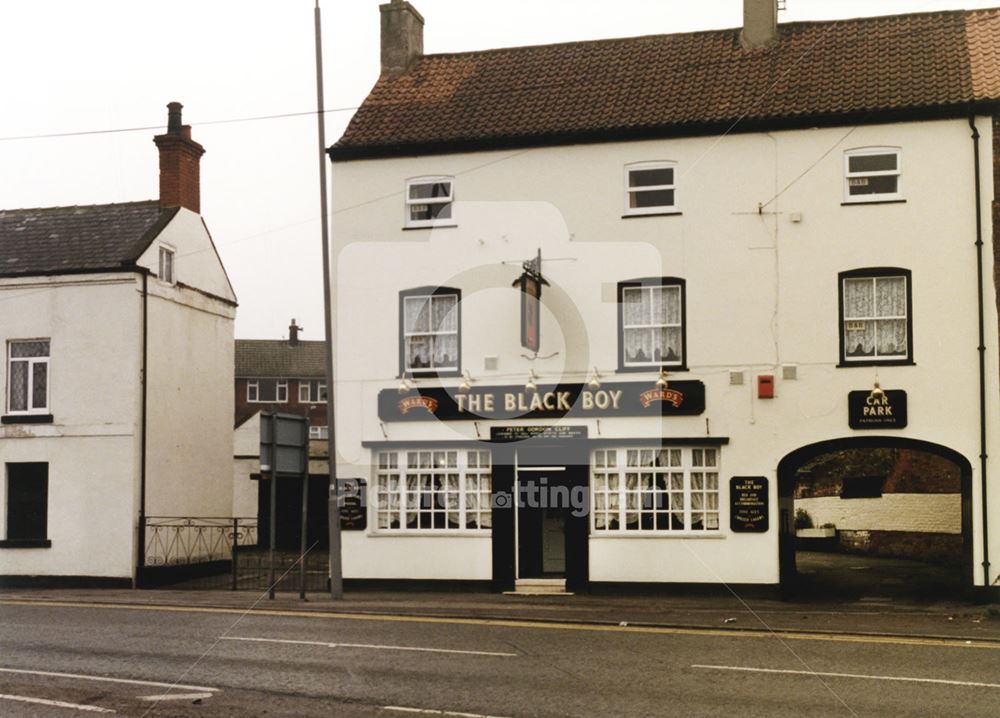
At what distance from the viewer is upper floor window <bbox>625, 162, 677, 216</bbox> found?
22.5m

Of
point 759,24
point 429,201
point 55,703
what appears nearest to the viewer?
point 55,703

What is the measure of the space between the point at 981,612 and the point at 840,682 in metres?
8.57

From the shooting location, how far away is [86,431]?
86.8 feet

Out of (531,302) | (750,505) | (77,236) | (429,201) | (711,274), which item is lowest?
(750,505)

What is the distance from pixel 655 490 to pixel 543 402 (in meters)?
2.73

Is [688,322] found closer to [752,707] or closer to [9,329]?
[752,707]

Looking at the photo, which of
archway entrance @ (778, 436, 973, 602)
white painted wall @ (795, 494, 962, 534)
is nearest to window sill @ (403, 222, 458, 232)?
archway entrance @ (778, 436, 973, 602)

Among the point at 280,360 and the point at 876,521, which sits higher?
the point at 280,360

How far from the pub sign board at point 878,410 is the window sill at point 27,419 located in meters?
17.7

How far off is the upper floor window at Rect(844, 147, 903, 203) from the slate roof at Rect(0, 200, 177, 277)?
51.7ft

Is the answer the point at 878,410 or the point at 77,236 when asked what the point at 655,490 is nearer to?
the point at 878,410

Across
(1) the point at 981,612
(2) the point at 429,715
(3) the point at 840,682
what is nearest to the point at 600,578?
(1) the point at 981,612

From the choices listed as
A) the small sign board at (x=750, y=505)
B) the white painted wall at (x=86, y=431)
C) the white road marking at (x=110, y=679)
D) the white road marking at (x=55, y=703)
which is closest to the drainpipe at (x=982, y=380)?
the small sign board at (x=750, y=505)

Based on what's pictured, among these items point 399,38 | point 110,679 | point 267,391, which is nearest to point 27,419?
point 399,38
